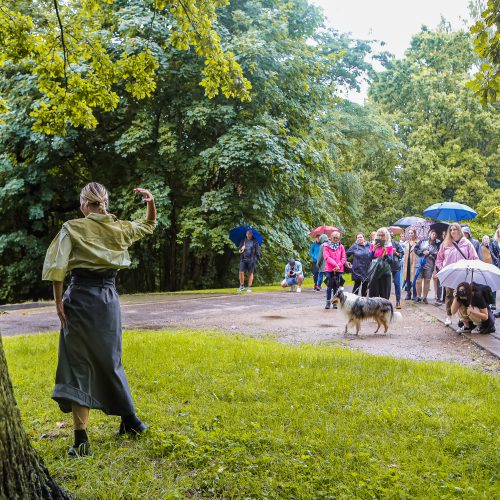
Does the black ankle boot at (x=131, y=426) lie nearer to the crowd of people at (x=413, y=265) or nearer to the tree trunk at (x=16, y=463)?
the tree trunk at (x=16, y=463)

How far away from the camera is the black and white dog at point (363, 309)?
10156 millimetres

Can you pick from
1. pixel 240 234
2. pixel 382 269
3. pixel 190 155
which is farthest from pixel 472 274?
pixel 190 155

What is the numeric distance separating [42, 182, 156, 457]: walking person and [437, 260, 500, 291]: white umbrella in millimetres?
7054

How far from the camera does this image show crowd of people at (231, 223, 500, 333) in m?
10.1

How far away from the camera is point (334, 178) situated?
29.5 meters

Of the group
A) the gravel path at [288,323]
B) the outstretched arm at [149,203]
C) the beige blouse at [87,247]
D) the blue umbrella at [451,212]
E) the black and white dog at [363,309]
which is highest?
the blue umbrella at [451,212]

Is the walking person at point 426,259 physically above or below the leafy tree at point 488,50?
below

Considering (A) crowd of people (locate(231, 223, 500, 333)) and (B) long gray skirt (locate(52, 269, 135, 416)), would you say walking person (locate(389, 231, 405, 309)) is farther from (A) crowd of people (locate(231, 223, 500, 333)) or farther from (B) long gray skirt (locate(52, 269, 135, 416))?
(B) long gray skirt (locate(52, 269, 135, 416))

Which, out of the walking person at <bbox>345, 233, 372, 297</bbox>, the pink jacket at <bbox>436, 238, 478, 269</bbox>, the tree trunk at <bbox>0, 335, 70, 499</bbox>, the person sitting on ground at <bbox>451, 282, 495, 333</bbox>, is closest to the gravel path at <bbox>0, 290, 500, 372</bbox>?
the person sitting on ground at <bbox>451, 282, 495, 333</bbox>

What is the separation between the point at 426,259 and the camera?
1530 centimetres

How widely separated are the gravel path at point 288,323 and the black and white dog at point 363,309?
0.74 feet

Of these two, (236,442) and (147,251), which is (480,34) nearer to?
(236,442)

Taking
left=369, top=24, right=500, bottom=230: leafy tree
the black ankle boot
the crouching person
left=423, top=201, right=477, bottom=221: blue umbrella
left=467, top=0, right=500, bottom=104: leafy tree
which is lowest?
the black ankle boot

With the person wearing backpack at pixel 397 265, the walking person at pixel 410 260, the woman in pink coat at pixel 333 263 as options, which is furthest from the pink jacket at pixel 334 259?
the walking person at pixel 410 260
